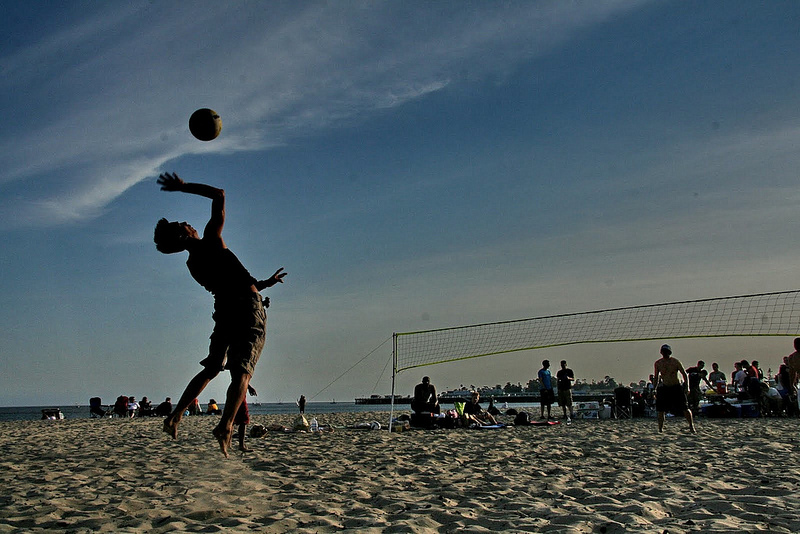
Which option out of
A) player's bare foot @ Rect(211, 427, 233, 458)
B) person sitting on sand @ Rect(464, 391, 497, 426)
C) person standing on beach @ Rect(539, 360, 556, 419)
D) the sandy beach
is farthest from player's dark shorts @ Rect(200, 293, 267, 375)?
person standing on beach @ Rect(539, 360, 556, 419)

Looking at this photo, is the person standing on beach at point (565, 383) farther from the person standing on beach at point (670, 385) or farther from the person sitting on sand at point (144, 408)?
the person sitting on sand at point (144, 408)

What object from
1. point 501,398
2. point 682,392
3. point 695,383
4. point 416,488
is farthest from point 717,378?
point 501,398

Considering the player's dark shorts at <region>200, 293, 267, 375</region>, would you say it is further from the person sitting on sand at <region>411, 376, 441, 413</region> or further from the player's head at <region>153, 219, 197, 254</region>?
the person sitting on sand at <region>411, 376, 441, 413</region>

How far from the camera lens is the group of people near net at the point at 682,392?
8789mm

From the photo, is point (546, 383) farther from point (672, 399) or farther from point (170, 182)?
point (170, 182)

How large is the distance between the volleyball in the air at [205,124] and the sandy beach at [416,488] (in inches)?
95.8

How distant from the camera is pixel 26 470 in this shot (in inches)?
215

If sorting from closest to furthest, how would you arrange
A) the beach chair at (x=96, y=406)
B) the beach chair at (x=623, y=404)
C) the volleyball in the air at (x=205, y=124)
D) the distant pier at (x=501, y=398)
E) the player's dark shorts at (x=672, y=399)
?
1. the volleyball in the air at (x=205, y=124)
2. the player's dark shorts at (x=672, y=399)
3. the beach chair at (x=623, y=404)
4. the beach chair at (x=96, y=406)
5. the distant pier at (x=501, y=398)

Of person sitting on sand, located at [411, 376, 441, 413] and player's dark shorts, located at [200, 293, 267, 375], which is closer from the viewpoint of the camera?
player's dark shorts, located at [200, 293, 267, 375]

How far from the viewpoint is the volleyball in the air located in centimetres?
425

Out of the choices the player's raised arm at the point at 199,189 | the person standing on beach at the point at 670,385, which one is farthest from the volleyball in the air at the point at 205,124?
the person standing on beach at the point at 670,385

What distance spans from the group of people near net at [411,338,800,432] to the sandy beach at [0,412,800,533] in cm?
162

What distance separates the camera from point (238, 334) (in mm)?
3648

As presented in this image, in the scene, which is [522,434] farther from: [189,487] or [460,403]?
[189,487]
